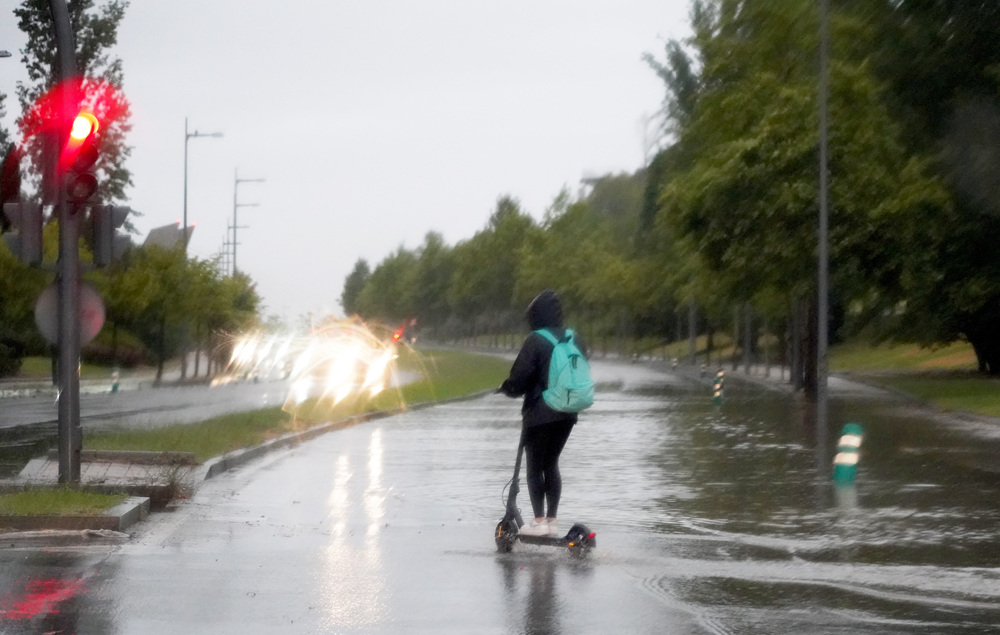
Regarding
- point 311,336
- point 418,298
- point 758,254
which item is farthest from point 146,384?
point 418,298

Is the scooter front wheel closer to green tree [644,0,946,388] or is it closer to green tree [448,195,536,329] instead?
green tree [644,0,946,388]

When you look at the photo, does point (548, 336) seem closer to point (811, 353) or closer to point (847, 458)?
point (847, 458)

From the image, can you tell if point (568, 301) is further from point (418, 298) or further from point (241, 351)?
point (418, 298)

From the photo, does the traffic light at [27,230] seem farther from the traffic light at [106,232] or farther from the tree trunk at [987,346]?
the tree trunk at [987,346]

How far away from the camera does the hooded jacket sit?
1005cm

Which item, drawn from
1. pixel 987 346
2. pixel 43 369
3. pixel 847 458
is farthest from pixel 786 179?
pixel 43 369

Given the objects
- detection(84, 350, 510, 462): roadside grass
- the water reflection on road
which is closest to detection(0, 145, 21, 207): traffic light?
detection(84, 350, 510, 462): roadside grass

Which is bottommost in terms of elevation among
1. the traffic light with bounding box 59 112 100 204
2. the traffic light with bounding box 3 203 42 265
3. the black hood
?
the black hood

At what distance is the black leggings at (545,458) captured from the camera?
10.2m

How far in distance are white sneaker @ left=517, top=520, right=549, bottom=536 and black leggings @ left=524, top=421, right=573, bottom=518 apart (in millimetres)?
78

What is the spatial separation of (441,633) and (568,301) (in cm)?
9455

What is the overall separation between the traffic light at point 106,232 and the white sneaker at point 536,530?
5034 mm

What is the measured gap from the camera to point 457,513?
42.8 ft

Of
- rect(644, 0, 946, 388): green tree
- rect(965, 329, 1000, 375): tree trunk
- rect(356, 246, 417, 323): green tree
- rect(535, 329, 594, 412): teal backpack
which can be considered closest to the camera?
rect(535, 329, 594, 412): teal backpack
